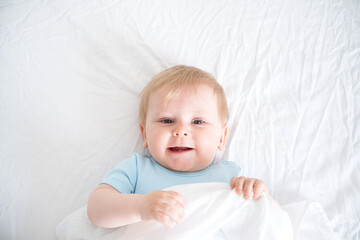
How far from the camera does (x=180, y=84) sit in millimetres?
950

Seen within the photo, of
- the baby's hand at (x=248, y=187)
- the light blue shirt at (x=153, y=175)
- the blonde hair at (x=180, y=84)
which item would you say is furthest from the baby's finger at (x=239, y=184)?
the blonde hair at (x=180, y=84)

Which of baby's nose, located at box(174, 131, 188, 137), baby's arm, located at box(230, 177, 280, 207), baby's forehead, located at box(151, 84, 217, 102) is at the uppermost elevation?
baby's forehead, located at box(151, 84, 217, 102)

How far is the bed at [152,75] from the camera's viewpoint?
0.96 metres

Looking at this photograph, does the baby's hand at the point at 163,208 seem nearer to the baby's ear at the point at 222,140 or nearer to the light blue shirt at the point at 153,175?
the light blue shirt at the point at 153,175

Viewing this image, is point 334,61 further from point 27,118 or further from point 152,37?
point 27,118

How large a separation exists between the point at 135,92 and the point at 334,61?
816 millimetres

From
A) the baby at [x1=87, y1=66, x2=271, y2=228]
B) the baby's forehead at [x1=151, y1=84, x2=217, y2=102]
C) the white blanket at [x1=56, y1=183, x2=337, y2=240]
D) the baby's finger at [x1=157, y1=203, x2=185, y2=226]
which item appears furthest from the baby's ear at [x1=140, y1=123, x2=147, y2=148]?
the baby's finger at [x1=157, y1=203, x2=185, y2=226]

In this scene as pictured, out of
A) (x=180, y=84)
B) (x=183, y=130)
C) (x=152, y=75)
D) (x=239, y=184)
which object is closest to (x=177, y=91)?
(x=180, y=84)

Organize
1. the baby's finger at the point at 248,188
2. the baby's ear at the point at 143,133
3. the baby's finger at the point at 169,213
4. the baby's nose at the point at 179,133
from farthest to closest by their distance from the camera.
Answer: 1. the baby's ear at the point at 143,133
2. the baby's nose at the point at 179,133
3. the baby's finger at the point at 248,188
4. the baby's finger at the point at 169,213

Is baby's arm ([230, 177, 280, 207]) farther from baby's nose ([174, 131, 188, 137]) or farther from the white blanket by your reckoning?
baby's nose ([174, 131, 188, 137])

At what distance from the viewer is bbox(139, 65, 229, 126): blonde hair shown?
37.4 inches

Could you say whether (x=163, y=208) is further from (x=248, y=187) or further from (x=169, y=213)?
(x=248, y=187)

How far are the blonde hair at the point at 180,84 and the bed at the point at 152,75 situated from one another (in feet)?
0.24

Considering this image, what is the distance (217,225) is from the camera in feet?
2.42
